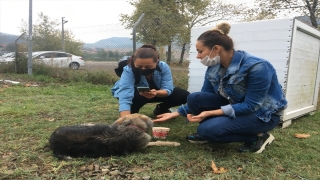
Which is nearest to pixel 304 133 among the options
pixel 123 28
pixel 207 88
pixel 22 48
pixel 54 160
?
pixel 207 88

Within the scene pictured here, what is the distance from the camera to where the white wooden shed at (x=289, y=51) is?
350 cm

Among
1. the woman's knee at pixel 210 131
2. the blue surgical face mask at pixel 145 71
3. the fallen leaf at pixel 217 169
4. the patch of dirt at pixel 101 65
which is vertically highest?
the patch of dirt at pixel 101 65

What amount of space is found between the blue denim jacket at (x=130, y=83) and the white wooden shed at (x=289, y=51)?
103cm

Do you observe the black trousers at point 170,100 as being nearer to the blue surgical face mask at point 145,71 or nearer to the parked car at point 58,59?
the blue surgical face mask at point 145,71

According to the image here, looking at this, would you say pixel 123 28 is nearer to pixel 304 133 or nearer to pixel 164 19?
pixel 164 19

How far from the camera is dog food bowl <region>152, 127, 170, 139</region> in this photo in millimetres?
2996

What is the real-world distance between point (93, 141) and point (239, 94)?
1.45 m

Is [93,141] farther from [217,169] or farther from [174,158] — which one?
[217,169]

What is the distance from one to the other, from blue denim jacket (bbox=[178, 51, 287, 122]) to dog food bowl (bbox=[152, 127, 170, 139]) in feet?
2.66

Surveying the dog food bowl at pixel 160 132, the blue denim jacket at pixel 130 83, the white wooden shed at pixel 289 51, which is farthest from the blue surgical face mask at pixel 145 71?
the white wooden shed at pixel 289 51

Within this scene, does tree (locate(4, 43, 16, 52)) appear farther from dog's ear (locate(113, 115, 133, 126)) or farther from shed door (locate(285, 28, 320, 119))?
shed door (locate(285, 28, 320, 119))

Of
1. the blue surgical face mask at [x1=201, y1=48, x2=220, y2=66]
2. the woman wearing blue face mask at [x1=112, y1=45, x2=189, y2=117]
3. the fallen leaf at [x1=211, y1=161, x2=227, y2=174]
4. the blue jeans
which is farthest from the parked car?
the fallen leaf at [x1=211, y1=161, x2=227, y2=174]

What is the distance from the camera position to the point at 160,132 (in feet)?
9.87

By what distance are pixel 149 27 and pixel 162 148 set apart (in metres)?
5.27
